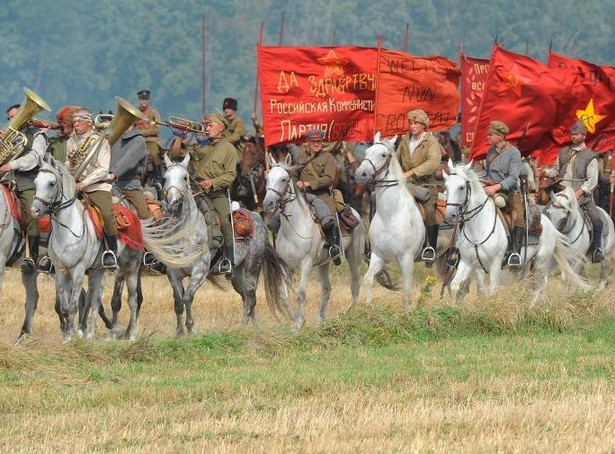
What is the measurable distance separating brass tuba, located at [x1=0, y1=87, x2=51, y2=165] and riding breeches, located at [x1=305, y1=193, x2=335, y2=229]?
4446 mm

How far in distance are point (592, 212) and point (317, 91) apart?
451cm

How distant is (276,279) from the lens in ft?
76.8

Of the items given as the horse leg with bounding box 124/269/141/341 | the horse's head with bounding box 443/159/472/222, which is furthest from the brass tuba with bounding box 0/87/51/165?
the horse's head with bounding box 443/159/472/222

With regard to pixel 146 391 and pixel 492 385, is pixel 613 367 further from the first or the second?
pixel 146 391

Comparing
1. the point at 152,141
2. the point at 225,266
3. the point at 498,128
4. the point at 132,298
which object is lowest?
the point at 132,298

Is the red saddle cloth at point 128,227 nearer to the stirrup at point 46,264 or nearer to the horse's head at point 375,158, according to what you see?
the stirrup at point 46,264

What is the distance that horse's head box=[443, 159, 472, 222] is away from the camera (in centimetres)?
2177

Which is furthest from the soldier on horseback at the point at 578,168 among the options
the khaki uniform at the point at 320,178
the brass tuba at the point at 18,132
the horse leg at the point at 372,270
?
the brass tuba at the point at 18,132

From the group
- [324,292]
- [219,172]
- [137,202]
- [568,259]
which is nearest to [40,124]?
[137,202]

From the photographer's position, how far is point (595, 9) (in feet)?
317

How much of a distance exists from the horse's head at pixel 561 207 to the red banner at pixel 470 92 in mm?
1409

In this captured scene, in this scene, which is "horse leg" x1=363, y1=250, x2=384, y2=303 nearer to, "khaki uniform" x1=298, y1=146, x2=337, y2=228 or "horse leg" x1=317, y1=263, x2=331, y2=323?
"khaki uniform" x1=298, y1=146, x2=337, y2=228

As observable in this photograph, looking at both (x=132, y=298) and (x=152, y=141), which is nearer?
(x=132, y=298)

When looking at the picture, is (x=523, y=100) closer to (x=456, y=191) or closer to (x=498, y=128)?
(x=498, y=128)
